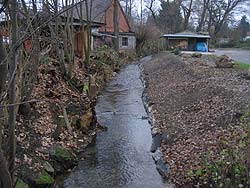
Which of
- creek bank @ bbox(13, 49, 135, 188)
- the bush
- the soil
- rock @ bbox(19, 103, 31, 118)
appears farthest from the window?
the bush

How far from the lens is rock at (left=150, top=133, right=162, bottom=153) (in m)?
9.27

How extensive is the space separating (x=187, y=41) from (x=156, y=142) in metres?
35.0

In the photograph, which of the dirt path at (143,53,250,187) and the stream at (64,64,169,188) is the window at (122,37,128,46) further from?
the stream at (64,64,169,188)

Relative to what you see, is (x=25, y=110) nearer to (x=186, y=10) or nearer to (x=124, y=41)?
(x=124, y=41)

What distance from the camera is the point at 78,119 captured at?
10.9 metres

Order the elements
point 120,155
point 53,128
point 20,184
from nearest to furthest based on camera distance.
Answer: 1. point 20,184
2. point 120,155
3. point 53,128

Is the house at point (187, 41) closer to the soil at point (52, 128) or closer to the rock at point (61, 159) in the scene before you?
the soil at point (52, 128)

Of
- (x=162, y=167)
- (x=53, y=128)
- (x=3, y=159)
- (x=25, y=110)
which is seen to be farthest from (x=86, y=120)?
(x=3, y=159)

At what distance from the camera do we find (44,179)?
689 cm

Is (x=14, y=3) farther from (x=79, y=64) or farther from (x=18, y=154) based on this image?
(x=79, y=64)

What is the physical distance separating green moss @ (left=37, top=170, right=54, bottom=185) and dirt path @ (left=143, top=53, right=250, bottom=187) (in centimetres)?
265

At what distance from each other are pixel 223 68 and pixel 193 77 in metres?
3.20

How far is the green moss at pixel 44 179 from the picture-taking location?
6812mm

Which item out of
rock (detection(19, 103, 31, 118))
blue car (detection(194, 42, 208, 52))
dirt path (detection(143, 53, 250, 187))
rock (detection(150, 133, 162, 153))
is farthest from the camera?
blue car (detection(194, 42, 208, 52))
